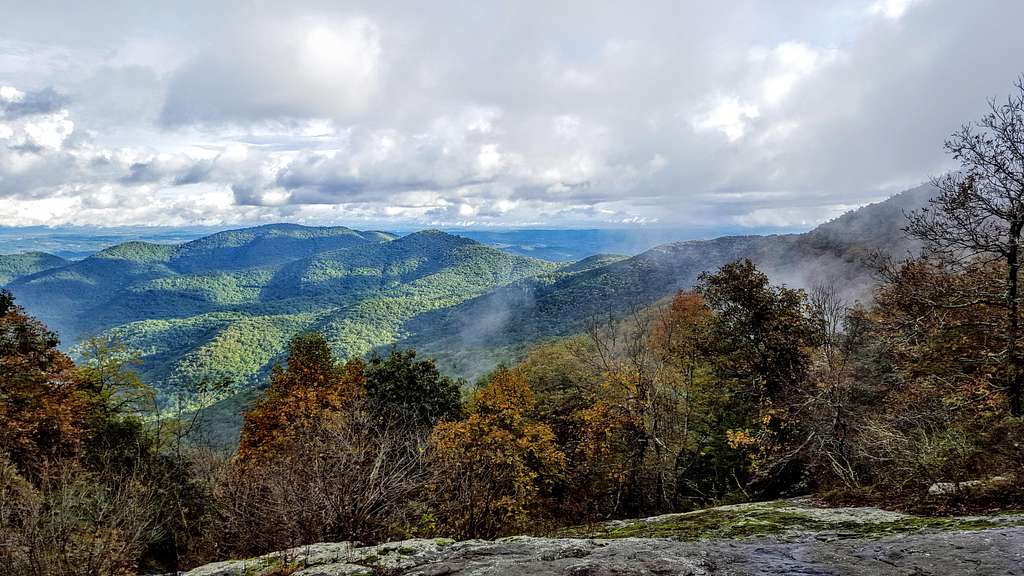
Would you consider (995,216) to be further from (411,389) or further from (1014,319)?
(411,389)

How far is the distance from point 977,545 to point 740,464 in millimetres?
21841

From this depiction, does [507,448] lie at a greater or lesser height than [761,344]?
lesser

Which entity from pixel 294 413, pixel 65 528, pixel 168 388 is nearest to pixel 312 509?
pixel 65 528

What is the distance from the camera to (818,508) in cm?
1006

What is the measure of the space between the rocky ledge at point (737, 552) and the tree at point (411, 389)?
2695cm

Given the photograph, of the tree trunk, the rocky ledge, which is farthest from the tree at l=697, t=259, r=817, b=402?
the rocky ledge

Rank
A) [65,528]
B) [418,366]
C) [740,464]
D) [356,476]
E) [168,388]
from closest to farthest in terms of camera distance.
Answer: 1. [65,528]
2. [356,476]
3. [740,464]
4. [418,366]
5. [168,388]

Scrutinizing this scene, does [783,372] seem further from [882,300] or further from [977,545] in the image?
[977,545]

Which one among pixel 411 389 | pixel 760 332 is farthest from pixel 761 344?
pixel 411 389

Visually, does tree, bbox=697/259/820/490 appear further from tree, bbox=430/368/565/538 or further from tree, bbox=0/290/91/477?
tree, bbox=0/290/91/477

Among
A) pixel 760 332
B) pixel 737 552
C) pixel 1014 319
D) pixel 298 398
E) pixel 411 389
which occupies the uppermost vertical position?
pixel 1014 319

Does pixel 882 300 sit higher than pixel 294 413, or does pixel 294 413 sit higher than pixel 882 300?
pixel 882 300

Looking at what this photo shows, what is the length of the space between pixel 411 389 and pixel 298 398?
9.12 meters

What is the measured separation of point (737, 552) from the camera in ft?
21.5
